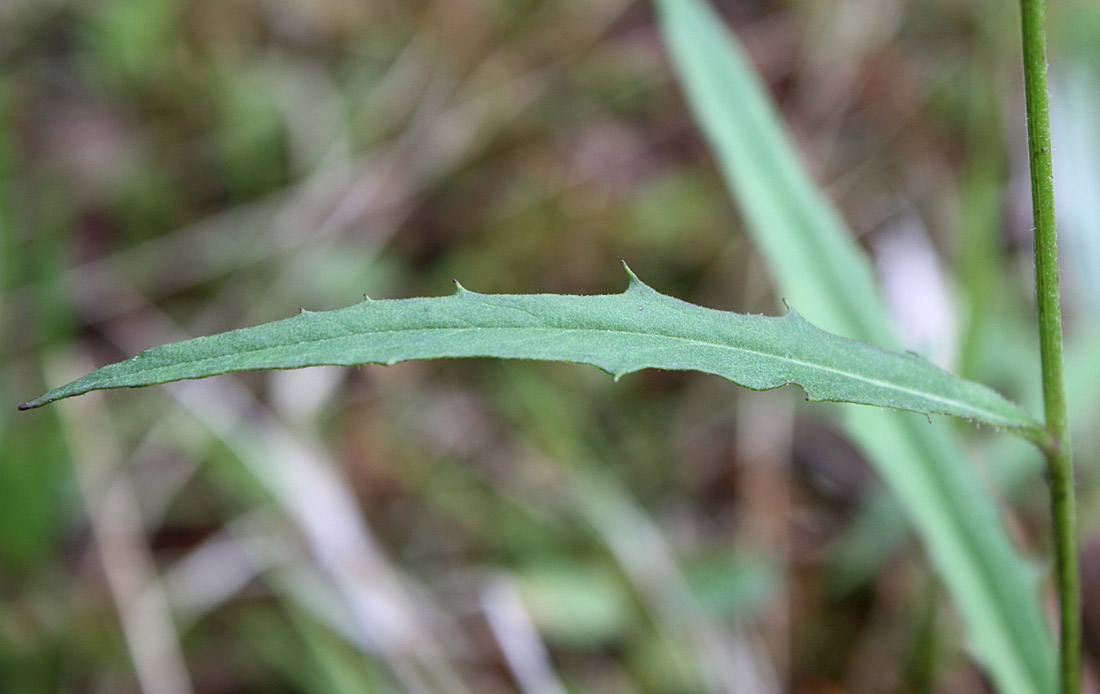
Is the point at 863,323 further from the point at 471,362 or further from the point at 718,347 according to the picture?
the point at 471,362

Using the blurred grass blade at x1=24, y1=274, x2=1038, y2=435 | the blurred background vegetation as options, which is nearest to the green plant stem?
the blurred grass blade at x1=24, y1=274, x2=1038, y2=435

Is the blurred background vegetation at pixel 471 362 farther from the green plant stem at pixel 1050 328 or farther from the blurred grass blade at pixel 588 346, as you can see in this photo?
the blurred grass blade at pixel 588 346

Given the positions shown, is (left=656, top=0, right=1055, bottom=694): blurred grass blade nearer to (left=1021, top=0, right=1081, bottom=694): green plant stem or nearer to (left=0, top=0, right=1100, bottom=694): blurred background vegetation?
(left=1021, top=0, right=1081, bottom=694): green plant stem

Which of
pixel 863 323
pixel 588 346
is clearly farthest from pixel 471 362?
pixel 588 346

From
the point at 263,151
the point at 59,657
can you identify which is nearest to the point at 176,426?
the point at 59,657

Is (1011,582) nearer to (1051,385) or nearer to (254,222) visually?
(1051,385)
